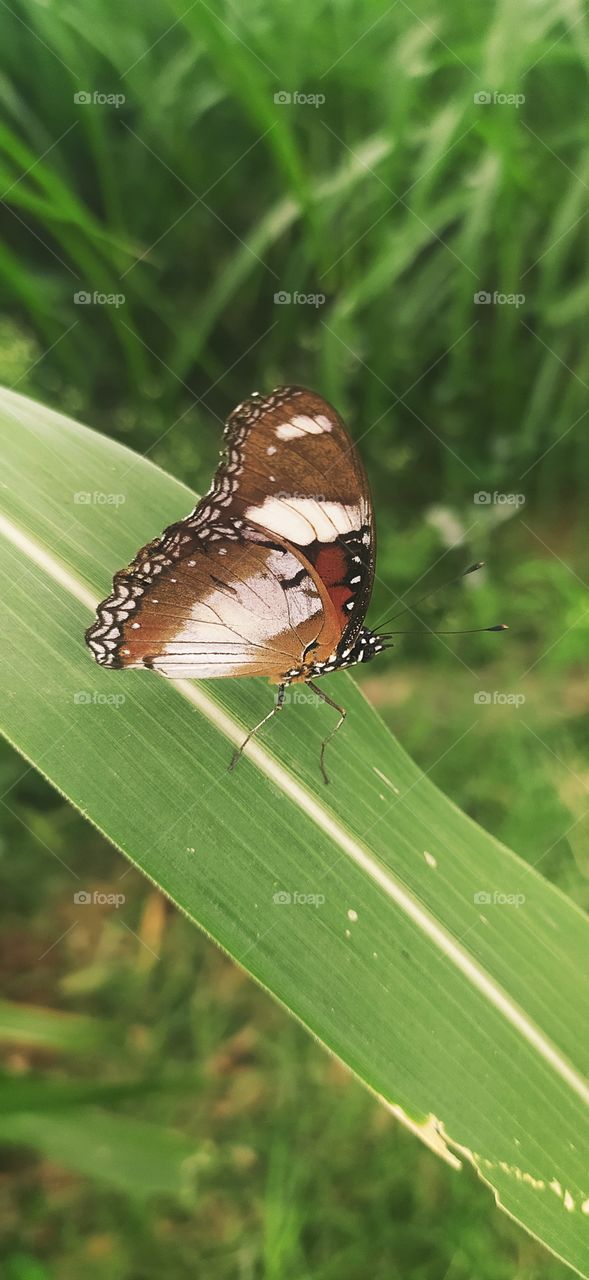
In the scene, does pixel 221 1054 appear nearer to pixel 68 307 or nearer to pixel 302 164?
pixel 68 307

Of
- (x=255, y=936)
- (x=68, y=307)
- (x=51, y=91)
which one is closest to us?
(x=255, y=936)

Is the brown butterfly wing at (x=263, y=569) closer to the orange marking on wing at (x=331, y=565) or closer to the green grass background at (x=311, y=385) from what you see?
the orange marking on wing at (x=331, y=565)

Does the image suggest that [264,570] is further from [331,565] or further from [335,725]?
[335,725]

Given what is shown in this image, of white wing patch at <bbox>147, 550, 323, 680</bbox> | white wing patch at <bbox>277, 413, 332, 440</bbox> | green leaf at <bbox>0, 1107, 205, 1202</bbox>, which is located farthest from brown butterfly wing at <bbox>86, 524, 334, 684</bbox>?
green leaf at <bbox>0, 1107, 205, 1202</bbox>

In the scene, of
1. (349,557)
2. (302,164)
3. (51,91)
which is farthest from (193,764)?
→ (51,91)

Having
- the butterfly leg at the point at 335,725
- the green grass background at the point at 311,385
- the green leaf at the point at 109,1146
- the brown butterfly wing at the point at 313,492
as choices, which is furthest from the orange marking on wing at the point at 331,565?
the green leaf at the point at 109,1146

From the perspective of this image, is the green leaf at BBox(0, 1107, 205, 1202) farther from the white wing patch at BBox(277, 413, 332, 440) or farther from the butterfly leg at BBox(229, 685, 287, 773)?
the white wing patch at BBox(277, 413, 332, 440)

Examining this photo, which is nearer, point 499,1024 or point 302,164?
point 499,1024
